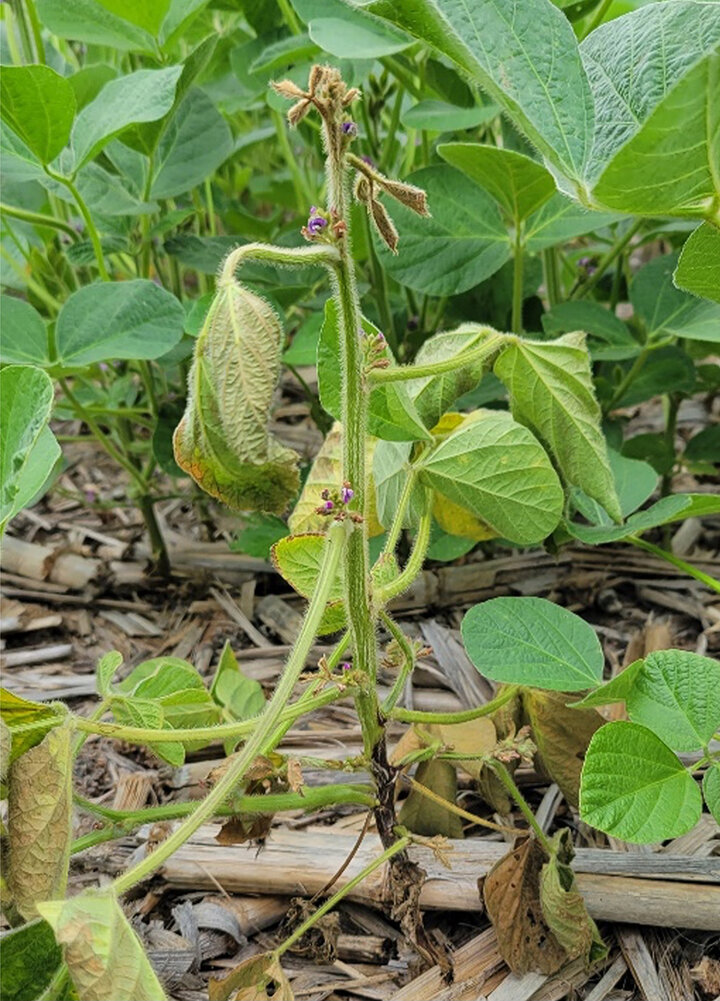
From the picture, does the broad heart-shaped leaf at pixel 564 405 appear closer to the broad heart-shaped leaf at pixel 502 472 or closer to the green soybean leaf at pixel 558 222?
the broad heart-shaped leaf at pixel 502 472

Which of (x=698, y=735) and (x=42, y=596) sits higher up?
(x=698, y=735)

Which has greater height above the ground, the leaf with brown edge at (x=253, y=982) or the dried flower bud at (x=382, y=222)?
the dried flower bud at (x=382, y=222)

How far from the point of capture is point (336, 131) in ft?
1.94

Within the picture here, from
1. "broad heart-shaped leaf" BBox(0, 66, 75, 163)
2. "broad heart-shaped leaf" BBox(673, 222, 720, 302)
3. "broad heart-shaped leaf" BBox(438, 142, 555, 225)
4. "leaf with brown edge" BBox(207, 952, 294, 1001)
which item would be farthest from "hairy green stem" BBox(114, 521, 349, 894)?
"broad heart-shaped leaf" BBox(0, 66, 75, 163)

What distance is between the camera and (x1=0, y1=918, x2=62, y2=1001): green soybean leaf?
551 mm

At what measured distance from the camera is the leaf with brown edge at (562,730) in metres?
0.87

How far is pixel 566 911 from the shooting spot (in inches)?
30.6

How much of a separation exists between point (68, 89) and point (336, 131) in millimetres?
519

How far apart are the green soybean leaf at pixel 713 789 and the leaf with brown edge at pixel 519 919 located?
0.17 meters

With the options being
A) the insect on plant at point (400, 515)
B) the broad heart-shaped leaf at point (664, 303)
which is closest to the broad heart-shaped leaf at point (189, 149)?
the insect on plant at point (400, 515)

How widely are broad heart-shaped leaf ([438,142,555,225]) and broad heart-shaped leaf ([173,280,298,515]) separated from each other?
1.44 feet

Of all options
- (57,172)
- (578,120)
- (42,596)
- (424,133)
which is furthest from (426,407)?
(42,596)

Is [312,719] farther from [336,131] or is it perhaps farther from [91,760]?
[336,131]

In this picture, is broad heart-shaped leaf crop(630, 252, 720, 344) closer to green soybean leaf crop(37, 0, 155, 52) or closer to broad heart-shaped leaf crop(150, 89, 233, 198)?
broad heart-shaped leaf crop(150, 89, 233, 198)
